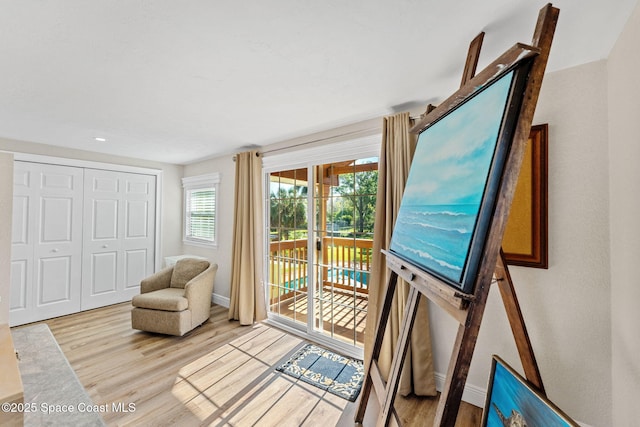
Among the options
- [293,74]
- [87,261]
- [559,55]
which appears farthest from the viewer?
[87,261]

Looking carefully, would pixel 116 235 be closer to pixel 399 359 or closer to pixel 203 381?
pixel 203 381

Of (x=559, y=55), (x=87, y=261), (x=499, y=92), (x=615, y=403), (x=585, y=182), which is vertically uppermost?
(x=559, y=55)

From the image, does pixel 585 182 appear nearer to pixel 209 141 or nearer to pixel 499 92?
pixel 499 92

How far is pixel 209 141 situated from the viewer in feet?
10.4

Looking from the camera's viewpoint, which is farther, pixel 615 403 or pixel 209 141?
pixel 209 141

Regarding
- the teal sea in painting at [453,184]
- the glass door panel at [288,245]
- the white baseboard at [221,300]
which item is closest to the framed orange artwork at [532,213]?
the teal sea in painting at [453,184]

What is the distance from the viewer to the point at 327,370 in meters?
2.30

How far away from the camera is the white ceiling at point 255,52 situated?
3.75 ft

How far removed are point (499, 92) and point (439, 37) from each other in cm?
69

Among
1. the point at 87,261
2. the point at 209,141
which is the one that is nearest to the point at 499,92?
the point at 209,141

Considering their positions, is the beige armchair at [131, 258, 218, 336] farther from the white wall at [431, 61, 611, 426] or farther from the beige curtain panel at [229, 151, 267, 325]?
the white wall at [431, 61, 611, 426]

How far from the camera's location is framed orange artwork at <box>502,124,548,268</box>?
1.59 meters

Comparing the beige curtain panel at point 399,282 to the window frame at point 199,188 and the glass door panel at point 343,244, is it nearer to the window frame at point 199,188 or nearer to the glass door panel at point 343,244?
the glass door panel at point 343,244

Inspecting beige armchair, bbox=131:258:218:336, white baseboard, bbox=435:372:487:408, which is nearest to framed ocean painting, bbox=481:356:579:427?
white baseboard, bbox=435:372:487:408
